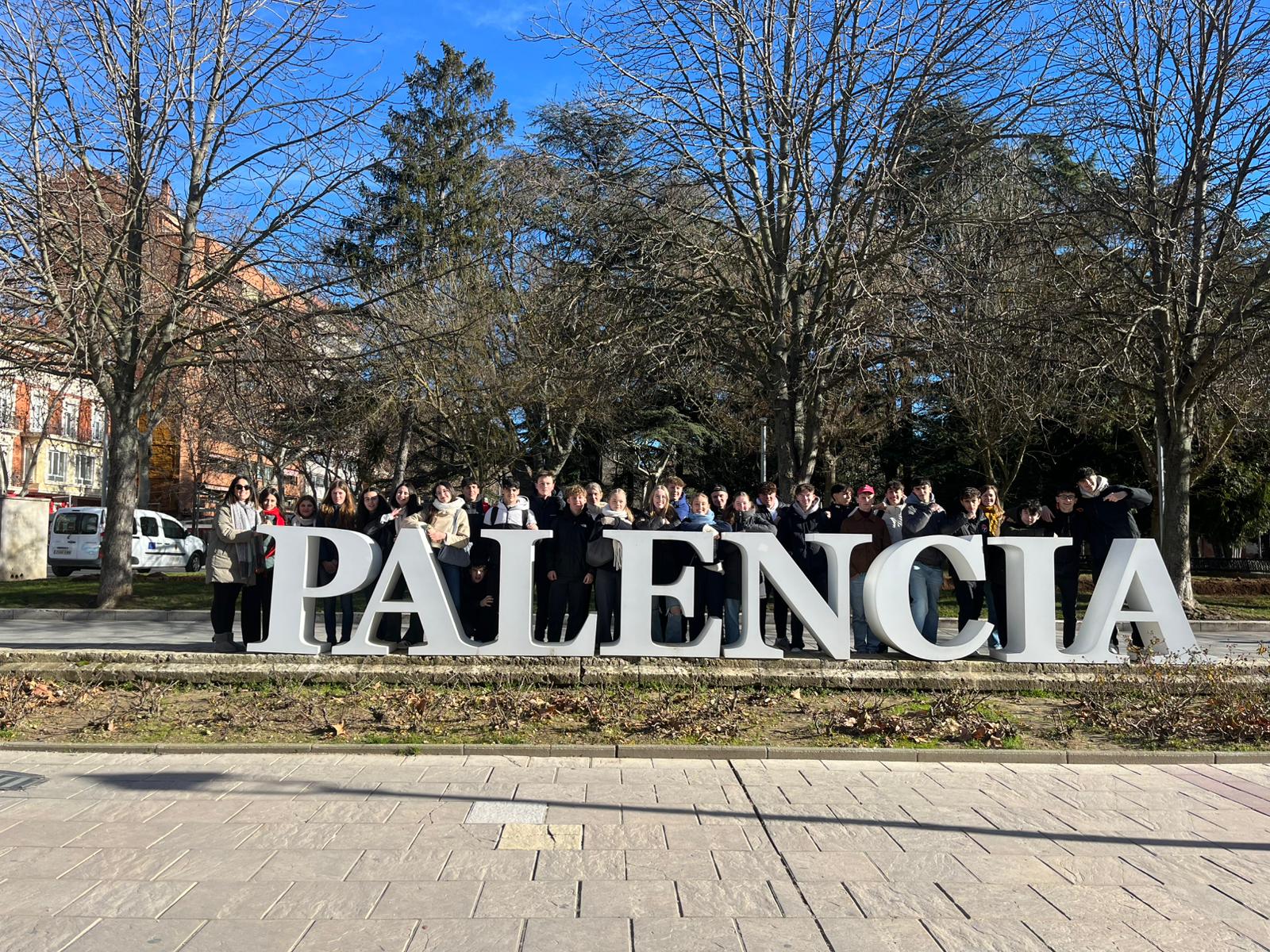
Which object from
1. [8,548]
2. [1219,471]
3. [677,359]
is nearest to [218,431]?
[8,548]

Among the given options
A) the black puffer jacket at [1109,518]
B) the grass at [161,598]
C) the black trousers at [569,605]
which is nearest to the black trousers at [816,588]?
the black trousers at [569,605]

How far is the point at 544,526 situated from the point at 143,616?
8.51 meters

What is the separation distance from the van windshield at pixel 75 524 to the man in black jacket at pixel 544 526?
20464 millimetres

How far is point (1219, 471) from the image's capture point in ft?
96.4

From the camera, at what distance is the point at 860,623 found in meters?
9.48

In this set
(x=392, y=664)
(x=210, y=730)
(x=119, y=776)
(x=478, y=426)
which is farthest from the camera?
(x=478, y=426)

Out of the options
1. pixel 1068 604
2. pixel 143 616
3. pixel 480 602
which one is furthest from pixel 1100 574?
pixel 143 616

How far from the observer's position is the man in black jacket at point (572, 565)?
365 inches

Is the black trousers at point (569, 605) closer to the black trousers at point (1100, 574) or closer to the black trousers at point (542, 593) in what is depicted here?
the black trousers at point (542, 593)

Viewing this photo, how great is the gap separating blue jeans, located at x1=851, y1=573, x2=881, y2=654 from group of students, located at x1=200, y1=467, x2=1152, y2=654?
0.02 meters

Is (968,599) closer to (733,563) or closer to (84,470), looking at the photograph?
(733,563)

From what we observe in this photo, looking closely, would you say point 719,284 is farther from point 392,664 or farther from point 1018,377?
point 392,664

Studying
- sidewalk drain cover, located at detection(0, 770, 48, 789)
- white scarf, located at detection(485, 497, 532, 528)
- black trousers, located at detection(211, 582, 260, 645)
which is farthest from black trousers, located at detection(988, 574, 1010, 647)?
sidewalk drain cover, located at detection(0, 770, 48, 789)

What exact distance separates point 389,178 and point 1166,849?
2877 centimetres
